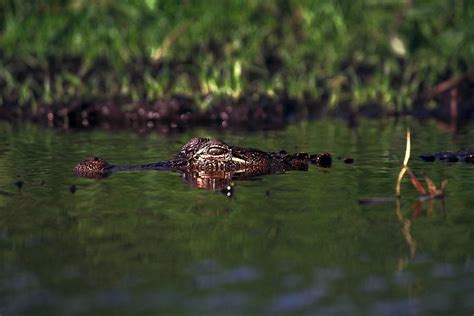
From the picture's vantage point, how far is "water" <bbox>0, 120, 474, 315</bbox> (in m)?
5.15

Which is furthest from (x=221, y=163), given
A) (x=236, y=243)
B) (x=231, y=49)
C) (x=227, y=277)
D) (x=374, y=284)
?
(x=231, y=49)

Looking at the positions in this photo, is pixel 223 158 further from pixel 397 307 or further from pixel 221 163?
pixel 397 307

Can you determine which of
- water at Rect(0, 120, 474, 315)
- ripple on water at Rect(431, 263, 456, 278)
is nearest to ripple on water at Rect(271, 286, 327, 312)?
water at Rect(0, 120, 474, 315)

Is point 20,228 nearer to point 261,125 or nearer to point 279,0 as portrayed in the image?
point 261,125

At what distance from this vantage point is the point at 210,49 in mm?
15258

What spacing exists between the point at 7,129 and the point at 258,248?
7.03 meters

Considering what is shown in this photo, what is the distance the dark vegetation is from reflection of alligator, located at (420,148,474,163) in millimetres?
3690

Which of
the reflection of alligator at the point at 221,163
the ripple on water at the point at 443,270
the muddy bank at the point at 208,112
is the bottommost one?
the ripple on water at the point at 443,270

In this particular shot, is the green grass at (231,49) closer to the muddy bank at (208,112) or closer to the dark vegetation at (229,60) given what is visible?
the dark vegetation at (229,60)

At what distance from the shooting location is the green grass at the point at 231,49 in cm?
1416

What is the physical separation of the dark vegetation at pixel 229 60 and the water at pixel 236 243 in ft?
12.7

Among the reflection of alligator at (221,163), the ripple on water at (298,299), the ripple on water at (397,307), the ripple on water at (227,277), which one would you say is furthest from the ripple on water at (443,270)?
the reflection of alligator at (221,163)

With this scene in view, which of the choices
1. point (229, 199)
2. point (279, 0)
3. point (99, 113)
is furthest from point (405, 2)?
point (229, 199)

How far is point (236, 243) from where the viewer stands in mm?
6297
